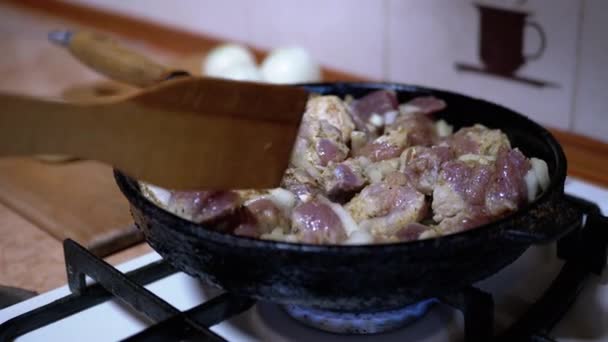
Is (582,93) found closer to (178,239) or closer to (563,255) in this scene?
(563,255)

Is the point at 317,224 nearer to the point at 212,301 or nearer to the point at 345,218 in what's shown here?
the point at 345,218

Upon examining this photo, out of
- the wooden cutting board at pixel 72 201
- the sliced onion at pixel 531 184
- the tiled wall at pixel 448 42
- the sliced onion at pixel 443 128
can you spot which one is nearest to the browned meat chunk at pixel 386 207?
the sliced onion at pixel 531 184

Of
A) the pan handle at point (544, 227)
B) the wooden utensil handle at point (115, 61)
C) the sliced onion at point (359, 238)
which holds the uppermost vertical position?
the wooden utensil handle at point (115, 61)

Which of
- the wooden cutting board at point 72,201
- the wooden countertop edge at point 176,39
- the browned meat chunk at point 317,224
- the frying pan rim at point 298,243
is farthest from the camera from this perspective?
the wooden countertop edge at point 176,39

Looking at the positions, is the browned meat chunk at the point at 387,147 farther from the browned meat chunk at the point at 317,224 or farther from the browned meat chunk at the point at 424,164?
the browned meat chunk at the point at 317,224

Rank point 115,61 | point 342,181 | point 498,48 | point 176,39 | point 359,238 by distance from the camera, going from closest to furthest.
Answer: point 359,238 → point 342,181 → point 115,61 → point 498,48 → point 176,39

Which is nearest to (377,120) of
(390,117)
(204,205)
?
(390,117)
